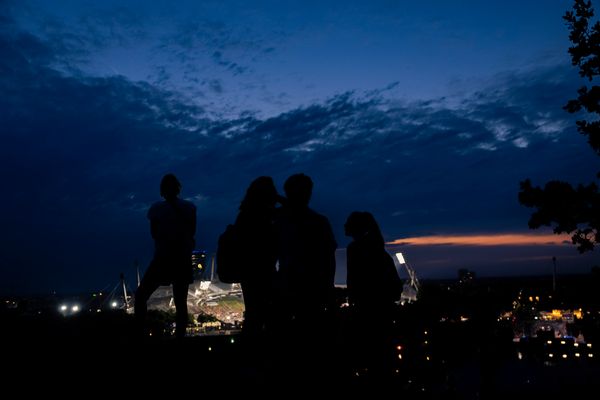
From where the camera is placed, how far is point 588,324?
11.0 metres

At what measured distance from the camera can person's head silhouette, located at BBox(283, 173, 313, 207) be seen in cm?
367

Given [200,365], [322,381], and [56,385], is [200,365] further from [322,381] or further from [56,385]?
[322,381]

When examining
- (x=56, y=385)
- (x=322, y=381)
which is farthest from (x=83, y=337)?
(x=322, y=381)

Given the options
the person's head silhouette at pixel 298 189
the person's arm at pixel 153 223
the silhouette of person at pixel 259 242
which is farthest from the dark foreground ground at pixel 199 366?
the person's arm at pixel 153 223

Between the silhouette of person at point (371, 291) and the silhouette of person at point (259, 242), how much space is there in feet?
2.68

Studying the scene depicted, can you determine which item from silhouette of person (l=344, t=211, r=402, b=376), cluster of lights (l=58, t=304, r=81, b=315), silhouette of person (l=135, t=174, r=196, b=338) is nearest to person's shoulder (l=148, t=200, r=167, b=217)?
silhouette of person (l=135, t=174, r=196, b=338)

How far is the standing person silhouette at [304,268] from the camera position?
140 inches

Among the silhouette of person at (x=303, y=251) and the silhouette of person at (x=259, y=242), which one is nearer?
the silhouette of person at (x=303, y=251)

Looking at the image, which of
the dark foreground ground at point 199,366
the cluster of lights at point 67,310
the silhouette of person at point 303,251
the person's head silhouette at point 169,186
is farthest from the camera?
the cluster of lights at point 67,310

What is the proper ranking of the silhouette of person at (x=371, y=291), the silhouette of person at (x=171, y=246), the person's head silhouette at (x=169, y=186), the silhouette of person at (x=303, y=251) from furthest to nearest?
the person's head silhouette at (x=169, y=186) → the silhouette of person at (x=171, y=246) → the silhouette of person at (x=371, y=291) → the silhouette of person at (x=303, y=251)

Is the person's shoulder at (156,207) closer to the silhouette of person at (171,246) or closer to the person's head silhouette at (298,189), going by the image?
the silhouette of person at (171,246)

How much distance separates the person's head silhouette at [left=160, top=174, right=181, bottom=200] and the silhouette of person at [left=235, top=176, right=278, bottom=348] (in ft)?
6.05

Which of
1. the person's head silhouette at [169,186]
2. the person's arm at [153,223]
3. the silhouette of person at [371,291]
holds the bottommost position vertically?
the silhouette of person at [371,291]

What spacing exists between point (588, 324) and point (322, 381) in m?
10.8
